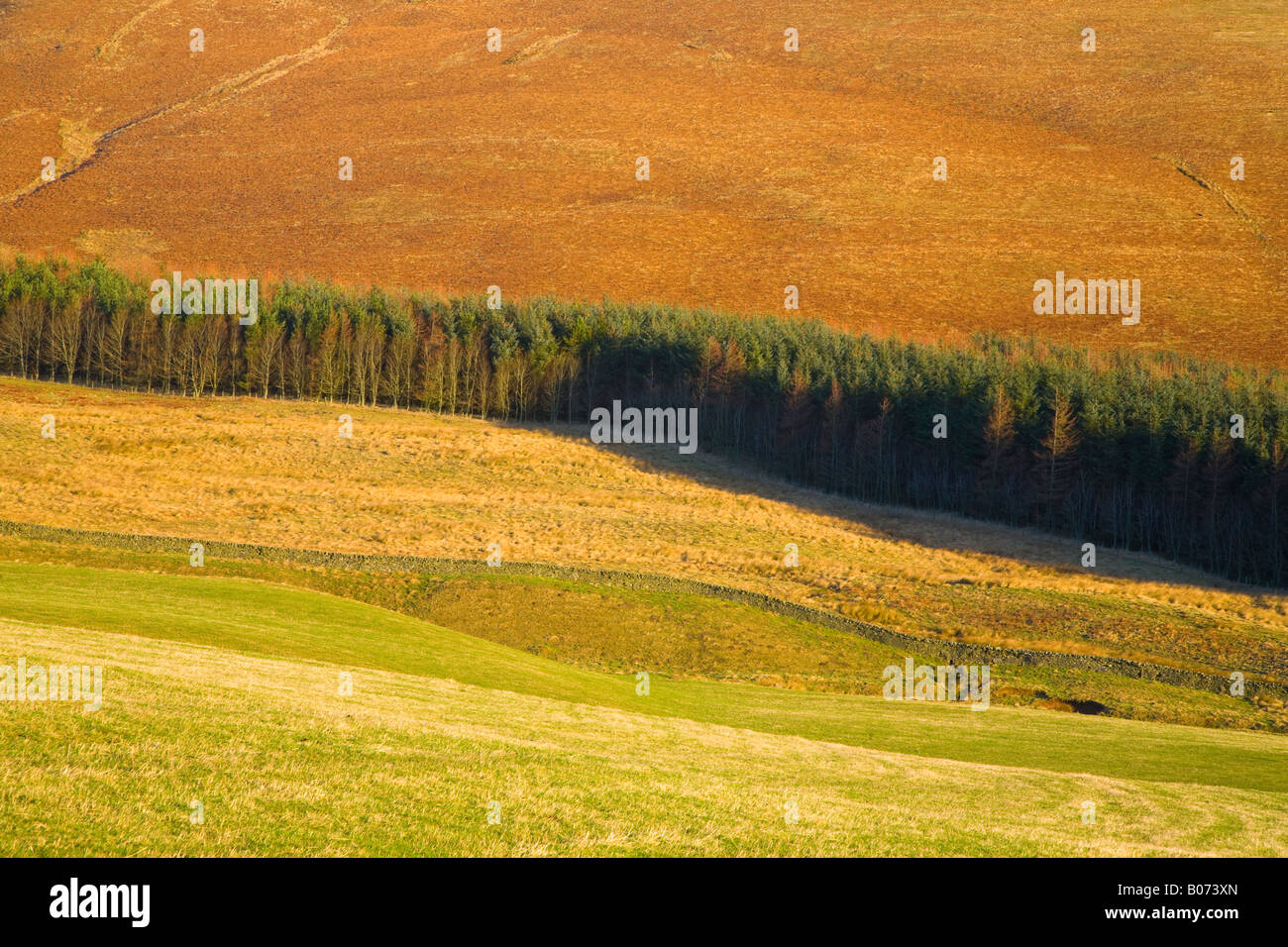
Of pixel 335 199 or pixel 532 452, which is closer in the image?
pixel 532 452

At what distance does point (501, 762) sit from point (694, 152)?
11021 cm

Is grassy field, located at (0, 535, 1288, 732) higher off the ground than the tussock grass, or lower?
lower

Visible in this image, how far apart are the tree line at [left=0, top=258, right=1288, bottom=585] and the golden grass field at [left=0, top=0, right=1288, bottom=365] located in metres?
8.58

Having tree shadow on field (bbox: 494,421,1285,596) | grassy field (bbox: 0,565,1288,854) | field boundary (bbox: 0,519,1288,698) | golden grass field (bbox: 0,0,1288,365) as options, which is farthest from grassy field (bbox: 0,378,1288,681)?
golden grass field (bbox: 0,0,1288,365)

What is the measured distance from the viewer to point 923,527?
6700cm

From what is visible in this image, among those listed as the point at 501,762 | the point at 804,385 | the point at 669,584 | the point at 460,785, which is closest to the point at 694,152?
the point at 804,385

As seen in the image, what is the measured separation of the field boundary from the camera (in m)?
39.9

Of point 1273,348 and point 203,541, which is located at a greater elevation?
point 1273,348

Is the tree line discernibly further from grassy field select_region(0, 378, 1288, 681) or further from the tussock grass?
the tussock grass

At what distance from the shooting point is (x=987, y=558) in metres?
60.4

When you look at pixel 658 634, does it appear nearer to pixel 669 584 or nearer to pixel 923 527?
pixel 669 584
